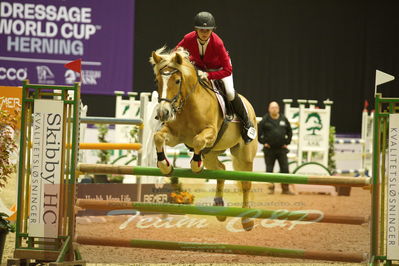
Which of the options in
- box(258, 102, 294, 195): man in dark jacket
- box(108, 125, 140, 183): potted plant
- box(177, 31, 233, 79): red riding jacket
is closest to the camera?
box(177, 31, 233, 79): red riding jacket

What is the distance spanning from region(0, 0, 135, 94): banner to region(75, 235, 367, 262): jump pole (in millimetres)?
10128

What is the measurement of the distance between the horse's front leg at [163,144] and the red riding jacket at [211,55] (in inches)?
23.8

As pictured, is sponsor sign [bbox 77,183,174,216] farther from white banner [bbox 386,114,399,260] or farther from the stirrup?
white banner [bbox 386,114,399,260]

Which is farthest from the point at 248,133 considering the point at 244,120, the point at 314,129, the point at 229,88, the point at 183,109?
the point at 314,129

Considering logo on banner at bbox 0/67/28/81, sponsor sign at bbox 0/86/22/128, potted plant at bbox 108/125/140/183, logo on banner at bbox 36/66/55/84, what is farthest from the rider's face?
logo on banner at bbox 0/67/28/81

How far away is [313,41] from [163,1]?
4.48 m

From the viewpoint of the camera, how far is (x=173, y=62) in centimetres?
385

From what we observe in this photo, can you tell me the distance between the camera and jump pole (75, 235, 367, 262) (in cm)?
374

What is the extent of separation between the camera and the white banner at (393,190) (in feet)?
12.0

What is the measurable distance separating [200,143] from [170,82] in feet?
1.44

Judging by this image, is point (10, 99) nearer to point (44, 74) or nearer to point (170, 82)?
point (170, 82)

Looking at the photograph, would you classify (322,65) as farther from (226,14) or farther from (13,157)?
(13,157)

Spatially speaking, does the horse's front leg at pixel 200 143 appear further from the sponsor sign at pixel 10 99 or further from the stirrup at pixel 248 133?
the sponsor sign at pixel 10 99

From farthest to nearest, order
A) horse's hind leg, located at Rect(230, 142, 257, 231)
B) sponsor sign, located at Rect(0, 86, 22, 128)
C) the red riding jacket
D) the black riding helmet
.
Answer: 1. sponsor sign, located at Rect(0, 86, 22, 128)
2. horse's hind leg, located at Rect(230, 142, 257, 231)
3. the red riding jacket
4. the black riding helmet
